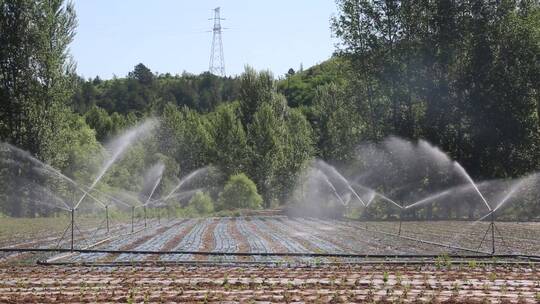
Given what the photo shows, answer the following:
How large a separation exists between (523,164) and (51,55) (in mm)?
36000

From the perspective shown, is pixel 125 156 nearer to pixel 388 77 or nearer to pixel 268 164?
pixel 268 164

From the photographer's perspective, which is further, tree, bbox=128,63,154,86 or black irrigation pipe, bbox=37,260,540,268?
tree, bbox=128,63,154,86

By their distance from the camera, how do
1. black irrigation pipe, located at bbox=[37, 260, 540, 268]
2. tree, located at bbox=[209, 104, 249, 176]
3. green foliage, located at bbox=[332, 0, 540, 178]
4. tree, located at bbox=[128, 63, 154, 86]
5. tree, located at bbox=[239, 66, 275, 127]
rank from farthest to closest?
tree, located at bbox=[128, 63, 154, 86], tree, located at bbox=[239, 66, 275, 127], tree, located at bbox=[209, 104, 249, 176], green foliage, located at bbox=[332, 0, 540, 178], black irrigation pipe, located at bbox=[37, 260, 540, 268]

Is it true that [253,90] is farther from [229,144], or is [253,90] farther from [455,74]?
[455,74]

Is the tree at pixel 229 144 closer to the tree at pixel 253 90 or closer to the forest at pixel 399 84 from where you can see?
the tree at pixel 253 90

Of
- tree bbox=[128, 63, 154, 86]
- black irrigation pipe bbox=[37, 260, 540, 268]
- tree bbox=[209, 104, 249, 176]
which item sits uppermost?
tree bbox=[128, 63, 154, 86]

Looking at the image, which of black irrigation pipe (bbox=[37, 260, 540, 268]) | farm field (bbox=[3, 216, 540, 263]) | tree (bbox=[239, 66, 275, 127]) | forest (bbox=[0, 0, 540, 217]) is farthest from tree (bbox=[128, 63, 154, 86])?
black irrigation pipe (bbox=[37, 260, 540, 268])

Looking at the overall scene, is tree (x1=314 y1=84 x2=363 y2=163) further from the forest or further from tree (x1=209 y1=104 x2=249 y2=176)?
tree (x1=209 y1=104 x2=249 y2=176)

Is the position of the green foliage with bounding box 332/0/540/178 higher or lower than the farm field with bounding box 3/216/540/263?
higher

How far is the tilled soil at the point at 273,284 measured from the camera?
41.8 feet

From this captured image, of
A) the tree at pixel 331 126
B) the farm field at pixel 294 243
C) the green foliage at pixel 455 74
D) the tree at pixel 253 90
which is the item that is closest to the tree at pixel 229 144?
the tree at pixel 253 90

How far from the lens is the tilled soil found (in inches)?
501

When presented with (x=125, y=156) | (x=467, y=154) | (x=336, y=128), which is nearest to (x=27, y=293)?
(x=467, y=154)

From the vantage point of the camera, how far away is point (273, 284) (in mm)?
Answer: 14508
